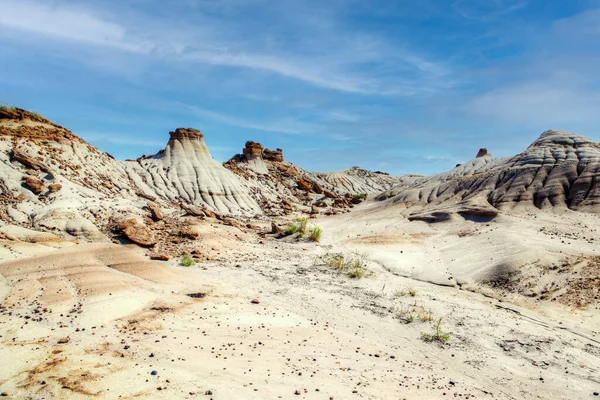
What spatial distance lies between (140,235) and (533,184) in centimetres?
2358

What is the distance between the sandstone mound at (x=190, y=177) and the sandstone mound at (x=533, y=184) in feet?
45.4

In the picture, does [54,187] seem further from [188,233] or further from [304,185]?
[304,185]

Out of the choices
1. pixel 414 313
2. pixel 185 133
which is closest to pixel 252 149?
pixel 185 133

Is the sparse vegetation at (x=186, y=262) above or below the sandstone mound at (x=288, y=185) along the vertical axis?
below

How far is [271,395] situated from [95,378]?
275cm

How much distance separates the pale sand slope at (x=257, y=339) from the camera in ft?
21.8

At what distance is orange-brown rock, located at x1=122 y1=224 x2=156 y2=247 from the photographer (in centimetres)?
1532

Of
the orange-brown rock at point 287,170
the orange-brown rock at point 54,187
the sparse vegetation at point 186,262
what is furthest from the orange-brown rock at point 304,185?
the sparse vegetation at point 186,262

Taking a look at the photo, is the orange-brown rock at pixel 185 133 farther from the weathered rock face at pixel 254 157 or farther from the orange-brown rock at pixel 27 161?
the orange-brown rock at pixel 27 161

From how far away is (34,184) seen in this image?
16.8 metres

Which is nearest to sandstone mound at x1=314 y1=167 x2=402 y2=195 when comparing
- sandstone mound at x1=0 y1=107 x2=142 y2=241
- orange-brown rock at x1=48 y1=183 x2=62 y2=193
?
sandstone mound at x1=0 y1=107 x2=142 y2=241

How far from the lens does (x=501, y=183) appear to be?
95.2 feet

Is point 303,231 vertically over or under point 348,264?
over

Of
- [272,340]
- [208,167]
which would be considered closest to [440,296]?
[272,340]
